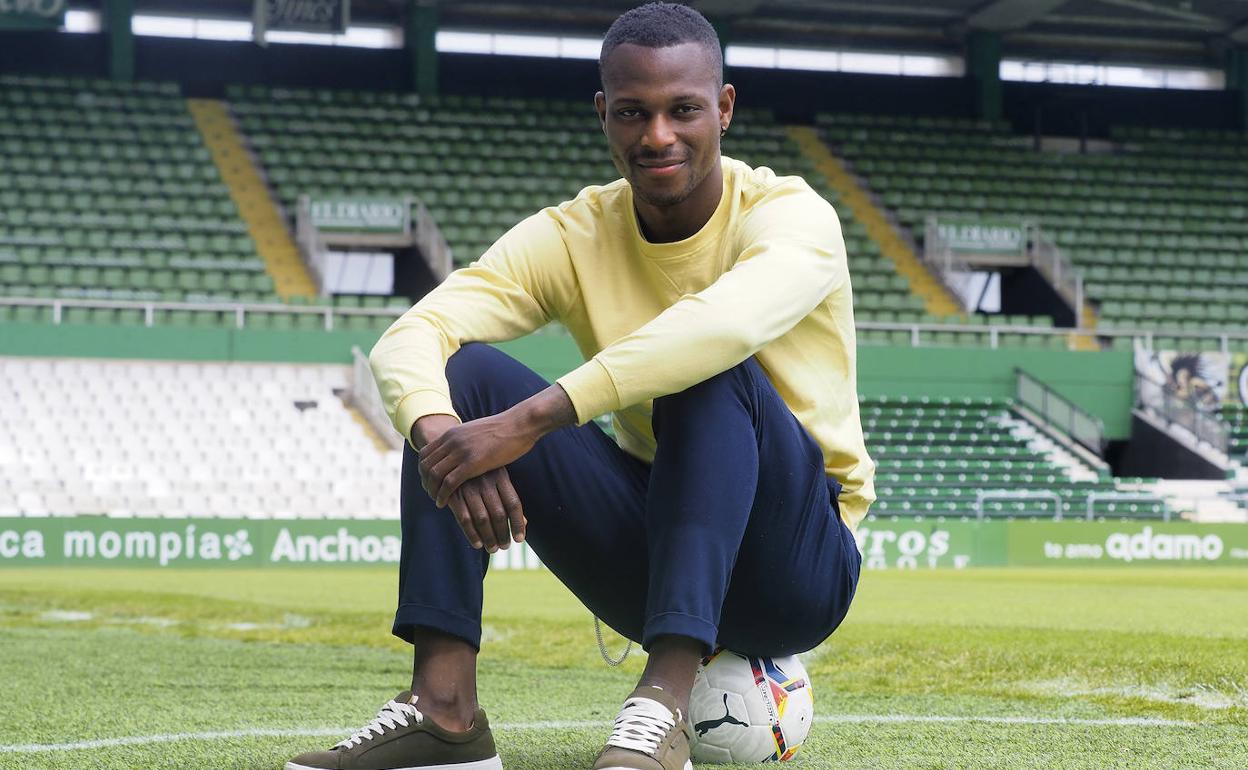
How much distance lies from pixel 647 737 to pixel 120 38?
75.1ft

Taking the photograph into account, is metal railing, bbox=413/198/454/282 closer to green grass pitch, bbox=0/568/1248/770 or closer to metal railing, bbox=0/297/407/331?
metal railing, bbox=0/297/407/331

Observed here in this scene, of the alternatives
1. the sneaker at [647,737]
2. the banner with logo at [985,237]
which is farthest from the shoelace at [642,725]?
the banner with logo at [985,237]

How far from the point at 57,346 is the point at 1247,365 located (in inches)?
565

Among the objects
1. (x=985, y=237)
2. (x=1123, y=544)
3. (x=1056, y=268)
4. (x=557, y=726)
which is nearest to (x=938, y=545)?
(x=1123, y=544)

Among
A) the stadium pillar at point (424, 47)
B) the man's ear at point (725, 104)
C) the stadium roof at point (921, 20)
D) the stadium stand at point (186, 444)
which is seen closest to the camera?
the man's ear at point (725, 104)

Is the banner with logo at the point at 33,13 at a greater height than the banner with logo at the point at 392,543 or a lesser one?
greater

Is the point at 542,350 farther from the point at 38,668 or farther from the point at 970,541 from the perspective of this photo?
the point at 38,668

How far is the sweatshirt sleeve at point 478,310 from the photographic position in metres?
2.80

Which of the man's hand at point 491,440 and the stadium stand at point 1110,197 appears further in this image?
the stadium stand at point 1110,197

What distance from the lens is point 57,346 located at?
17672 mm

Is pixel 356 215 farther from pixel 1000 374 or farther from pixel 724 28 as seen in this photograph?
pixel 1000 374

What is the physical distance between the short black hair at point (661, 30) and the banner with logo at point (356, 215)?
18.8 m

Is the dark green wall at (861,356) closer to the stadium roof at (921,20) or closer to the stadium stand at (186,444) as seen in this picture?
the stadium stand at (186,444)

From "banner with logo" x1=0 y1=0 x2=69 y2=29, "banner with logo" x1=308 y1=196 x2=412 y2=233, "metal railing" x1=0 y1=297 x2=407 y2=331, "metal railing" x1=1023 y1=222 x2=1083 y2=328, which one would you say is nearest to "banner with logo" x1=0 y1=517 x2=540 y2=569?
"metal railing" x1=0 y1=297 x2=407 y2=331
